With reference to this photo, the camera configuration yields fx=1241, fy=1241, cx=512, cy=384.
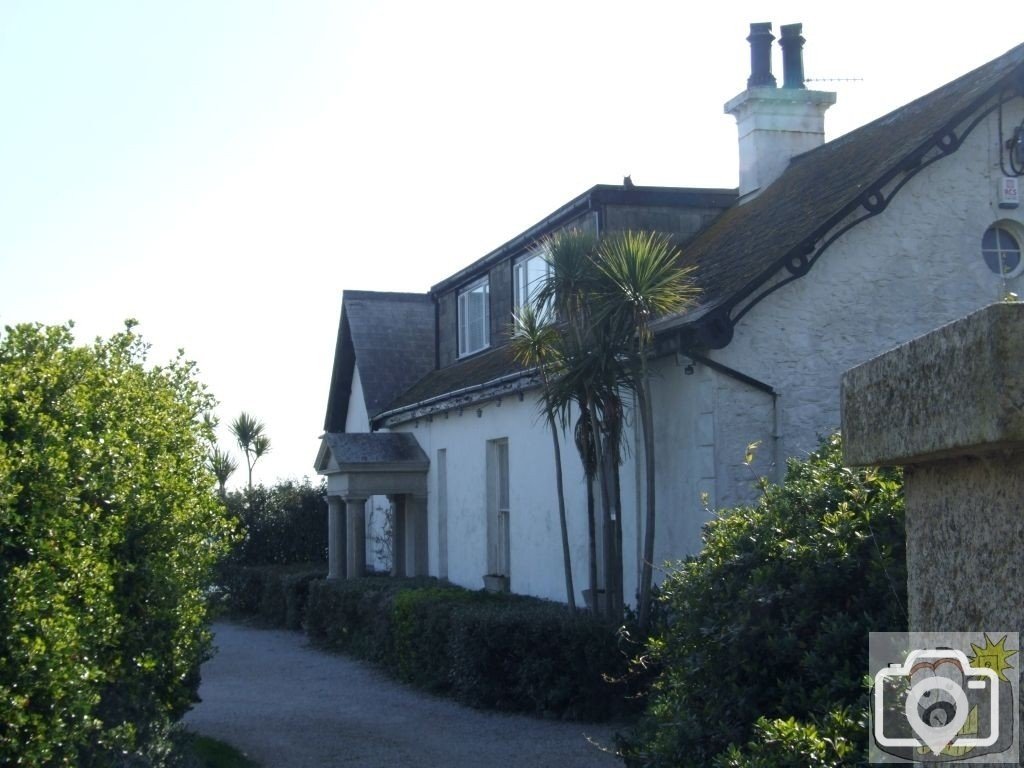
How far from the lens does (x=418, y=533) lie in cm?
2083

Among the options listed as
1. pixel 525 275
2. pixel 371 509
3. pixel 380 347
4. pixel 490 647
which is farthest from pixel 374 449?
pixel 490 647

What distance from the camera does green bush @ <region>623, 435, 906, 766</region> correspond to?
4504 millimetres

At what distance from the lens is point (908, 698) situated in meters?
3.11

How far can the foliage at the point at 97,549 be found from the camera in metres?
6.14

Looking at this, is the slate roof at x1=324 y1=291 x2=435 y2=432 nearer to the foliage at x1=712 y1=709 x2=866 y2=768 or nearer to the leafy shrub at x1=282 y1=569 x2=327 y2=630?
the leafy shrub at x1=282 y1=569 x2=327 y2=630

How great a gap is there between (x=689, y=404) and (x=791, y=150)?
606 cm

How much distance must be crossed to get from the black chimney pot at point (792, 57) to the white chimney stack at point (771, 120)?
0.04 feet

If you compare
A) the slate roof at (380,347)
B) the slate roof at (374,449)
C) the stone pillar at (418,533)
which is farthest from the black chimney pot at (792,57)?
the slate roof at (380,347)

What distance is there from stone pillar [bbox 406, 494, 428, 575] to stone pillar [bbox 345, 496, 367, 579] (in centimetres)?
86

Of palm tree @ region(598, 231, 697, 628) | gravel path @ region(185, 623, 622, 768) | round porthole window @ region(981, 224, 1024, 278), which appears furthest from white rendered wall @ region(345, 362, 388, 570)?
round porthole window @ region(981, 224, 1024, 278)

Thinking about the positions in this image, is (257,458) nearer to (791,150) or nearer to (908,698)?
(791,150)

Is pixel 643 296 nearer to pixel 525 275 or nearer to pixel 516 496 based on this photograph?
pixel 516 496

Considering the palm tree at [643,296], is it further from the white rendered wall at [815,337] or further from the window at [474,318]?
the window at [474,318]
